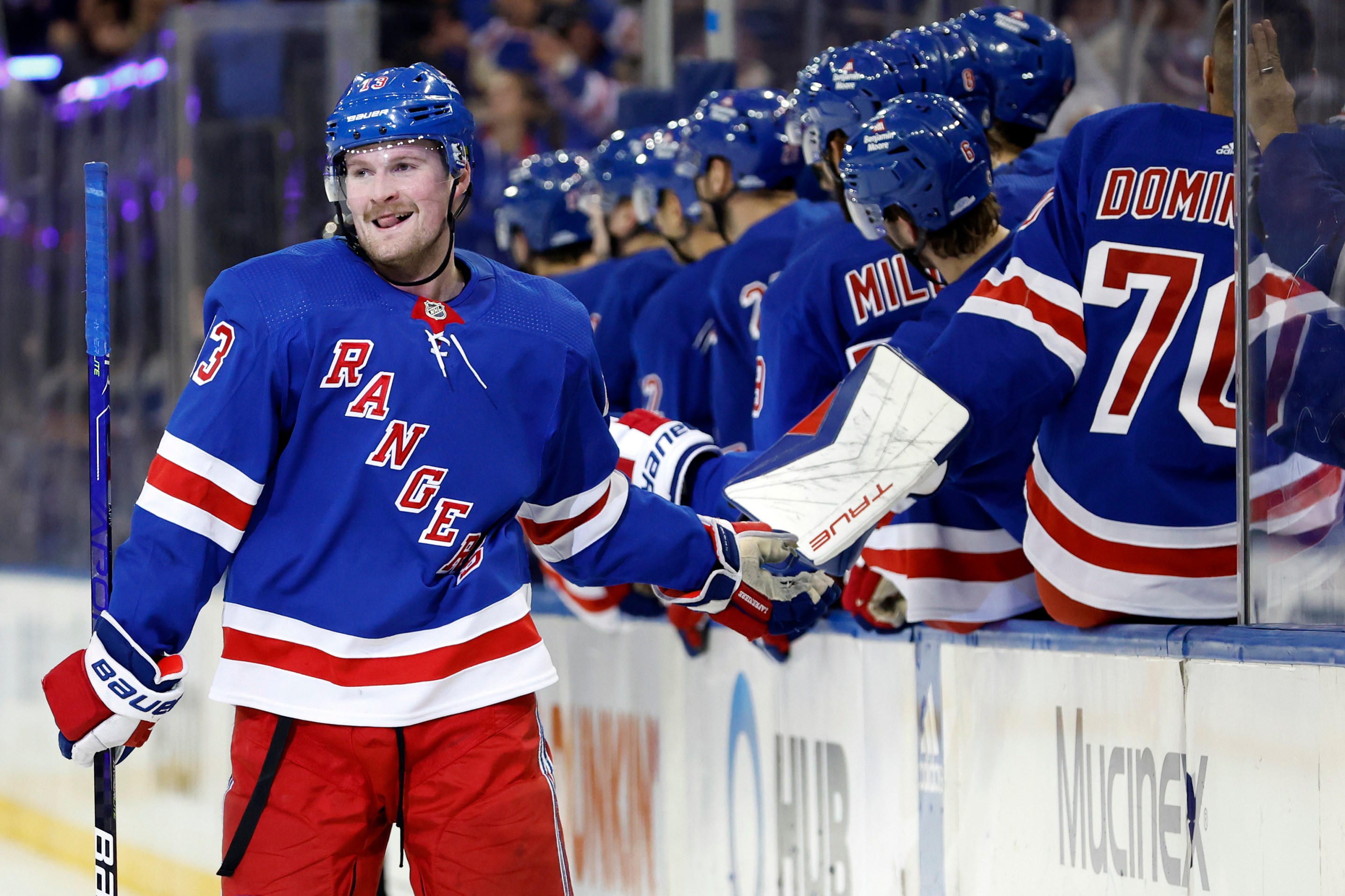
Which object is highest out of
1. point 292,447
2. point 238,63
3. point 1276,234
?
point 238,63

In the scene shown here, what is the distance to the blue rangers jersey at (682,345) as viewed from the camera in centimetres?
455

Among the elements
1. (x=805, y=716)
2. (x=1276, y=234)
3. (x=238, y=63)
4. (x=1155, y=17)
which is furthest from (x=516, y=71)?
(x=1276, y=234)

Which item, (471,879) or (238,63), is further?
(238,63)

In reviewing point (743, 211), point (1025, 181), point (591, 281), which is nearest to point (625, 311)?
point (591, 281)

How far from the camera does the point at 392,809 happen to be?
2.27 m

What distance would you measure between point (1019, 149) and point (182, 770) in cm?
346

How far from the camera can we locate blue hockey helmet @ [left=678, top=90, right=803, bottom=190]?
437 cm

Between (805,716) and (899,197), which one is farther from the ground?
(899,197)

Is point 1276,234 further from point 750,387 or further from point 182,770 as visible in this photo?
point 182,770

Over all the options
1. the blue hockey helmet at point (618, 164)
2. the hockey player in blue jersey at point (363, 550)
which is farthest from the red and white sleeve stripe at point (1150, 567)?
the blue hockey helmet at point (618, 164)

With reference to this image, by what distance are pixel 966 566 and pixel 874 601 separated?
0.70 ft

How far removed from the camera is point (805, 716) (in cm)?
349

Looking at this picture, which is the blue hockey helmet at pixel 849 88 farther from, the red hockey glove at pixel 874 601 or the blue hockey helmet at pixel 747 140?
the red hockey glove at pixel 874 601

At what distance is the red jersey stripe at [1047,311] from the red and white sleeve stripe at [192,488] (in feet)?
4.07
